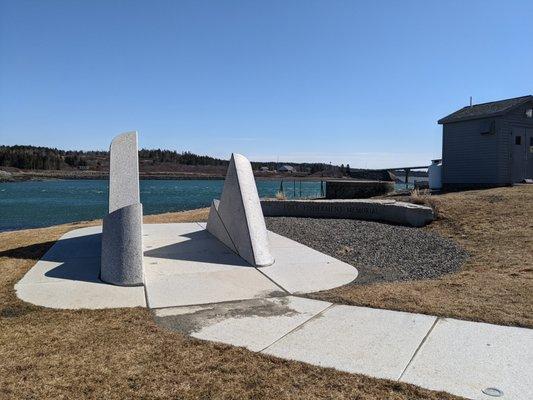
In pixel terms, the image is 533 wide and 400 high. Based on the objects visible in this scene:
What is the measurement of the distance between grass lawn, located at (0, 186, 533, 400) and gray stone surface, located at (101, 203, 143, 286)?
1268mm

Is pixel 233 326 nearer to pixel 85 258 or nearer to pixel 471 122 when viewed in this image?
pixel 85 258

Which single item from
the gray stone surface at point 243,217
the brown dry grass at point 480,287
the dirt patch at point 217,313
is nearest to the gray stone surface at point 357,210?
the brown dry grass at point 480,287

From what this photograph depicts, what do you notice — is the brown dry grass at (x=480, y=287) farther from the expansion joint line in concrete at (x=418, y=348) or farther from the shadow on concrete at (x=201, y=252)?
the shadow on concrete at (x=201, y=252)

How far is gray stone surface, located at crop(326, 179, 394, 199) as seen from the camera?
71.0 feet

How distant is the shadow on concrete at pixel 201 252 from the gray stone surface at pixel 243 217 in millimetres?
172

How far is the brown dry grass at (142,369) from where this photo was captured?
3.52m

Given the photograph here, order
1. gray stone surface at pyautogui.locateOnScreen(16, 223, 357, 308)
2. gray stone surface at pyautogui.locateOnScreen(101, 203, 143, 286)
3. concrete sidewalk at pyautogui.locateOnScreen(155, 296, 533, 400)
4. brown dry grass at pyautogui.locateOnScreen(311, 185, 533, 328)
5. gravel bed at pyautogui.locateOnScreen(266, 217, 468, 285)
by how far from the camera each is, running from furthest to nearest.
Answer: gravel bed at pyautogui.locateOnScreen(266, 217, 468, 285) < gray stone surface at pyautogui.locateOnScreen(101, 203, 143, 286) < gray stone surface at pyautogui.locateOnScreen(16, 223, 357, 308) < brown dry grass at pyautogui.locateOnScreen(311, 185, 533, 328) < concrete sidewalk at pyautogui.locateOnScreen(155, 296, 533, 400)

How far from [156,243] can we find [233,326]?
5551mm

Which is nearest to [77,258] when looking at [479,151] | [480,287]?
[480,287]

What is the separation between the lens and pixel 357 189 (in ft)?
72.5

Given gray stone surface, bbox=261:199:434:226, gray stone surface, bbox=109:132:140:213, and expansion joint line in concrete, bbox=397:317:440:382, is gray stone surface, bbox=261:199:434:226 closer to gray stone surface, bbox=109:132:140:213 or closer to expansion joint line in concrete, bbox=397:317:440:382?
gray stone surface, bbox=109:132:140:213

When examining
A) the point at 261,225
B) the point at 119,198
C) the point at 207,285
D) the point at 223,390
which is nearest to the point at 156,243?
the point at 119,198

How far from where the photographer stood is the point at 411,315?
532 cm

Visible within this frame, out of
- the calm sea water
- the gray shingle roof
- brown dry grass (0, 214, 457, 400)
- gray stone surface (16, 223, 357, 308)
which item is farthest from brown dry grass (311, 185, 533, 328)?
the calm sea water
